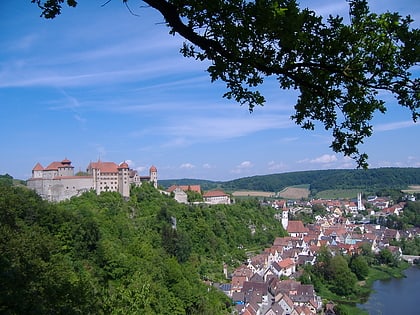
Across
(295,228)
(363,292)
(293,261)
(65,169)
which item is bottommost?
(363,292)

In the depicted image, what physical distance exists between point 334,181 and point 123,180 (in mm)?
113691

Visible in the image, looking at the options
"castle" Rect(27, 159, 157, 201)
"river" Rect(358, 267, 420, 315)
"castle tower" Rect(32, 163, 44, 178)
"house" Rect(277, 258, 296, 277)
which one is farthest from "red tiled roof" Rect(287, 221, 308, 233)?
"castle tower" Rect(32, 163, 44, 178)

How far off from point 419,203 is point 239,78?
275ft

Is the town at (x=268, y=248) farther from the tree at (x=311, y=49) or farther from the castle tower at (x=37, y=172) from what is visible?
the tree at (x=311, y=49)

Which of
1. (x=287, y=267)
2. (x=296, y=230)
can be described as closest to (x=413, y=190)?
(x=296, y=230)

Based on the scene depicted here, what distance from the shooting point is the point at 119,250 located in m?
22.6

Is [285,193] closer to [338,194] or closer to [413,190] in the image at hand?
[338,194]

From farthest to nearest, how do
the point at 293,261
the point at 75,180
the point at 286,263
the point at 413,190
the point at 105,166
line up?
the point at 413,190 → the point at 293,261 → the point at 286,263 → the point at 105,166 → the point at 75,180

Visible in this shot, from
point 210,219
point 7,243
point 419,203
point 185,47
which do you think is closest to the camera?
point 185,47

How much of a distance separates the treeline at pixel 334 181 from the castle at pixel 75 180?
89.4m

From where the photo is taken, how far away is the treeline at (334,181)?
13134 centimetres

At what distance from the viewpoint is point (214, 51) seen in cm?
286

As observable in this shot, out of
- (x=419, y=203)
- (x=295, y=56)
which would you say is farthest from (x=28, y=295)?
(x=419, y=203)

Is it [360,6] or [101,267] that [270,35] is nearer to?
[360,6]
